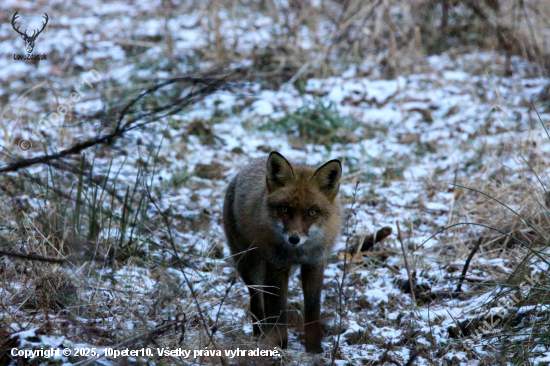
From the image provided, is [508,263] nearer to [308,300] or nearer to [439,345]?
[439,345]

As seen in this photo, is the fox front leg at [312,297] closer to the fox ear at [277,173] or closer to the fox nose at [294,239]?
the fox nose at [294,239]

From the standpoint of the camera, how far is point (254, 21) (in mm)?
12555

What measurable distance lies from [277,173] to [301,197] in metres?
0.30

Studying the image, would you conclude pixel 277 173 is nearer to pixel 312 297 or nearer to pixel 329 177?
pixel 329 177

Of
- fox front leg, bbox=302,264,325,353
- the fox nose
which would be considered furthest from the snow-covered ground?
the fox nose

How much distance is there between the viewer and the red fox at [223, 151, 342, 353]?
4.33 meters

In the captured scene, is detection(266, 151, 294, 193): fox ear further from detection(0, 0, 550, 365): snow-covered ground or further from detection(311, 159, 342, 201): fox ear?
detection(0, 0, 550, 365): snow-covered ground

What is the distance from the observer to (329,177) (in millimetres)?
4504

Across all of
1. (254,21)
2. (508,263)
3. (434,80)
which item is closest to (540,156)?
(508,263)

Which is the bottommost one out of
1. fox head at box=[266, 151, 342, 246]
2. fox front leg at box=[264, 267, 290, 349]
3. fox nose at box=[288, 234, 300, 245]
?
fox front leg at box=[264, 267, 290, 349]

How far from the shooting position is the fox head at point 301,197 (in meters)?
4.30


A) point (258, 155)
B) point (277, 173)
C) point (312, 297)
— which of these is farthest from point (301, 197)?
point (258, 155)

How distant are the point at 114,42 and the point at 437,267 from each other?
329 inches

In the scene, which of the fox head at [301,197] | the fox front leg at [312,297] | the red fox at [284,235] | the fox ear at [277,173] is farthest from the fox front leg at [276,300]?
the fox ear at [277,173]
